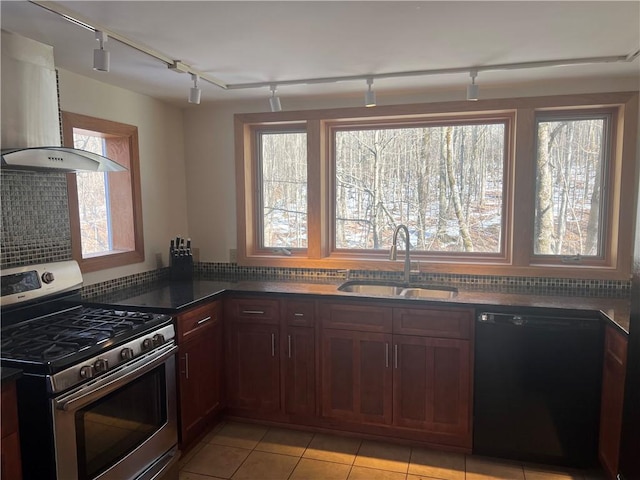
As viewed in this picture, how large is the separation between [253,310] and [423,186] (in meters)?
1.49

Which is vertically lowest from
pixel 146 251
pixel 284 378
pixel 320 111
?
pixel 284 378

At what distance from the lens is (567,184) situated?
2.99 metres

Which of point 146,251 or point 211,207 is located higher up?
point 211,207

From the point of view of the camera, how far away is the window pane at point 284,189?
345cm

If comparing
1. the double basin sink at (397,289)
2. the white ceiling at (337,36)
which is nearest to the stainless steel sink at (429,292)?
the double basin sink at (397,289)

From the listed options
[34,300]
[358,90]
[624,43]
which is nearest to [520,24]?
[624,43]

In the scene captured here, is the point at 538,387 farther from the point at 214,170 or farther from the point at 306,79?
the point at 214,170

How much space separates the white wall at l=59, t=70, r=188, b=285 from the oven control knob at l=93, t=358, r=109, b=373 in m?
0.99

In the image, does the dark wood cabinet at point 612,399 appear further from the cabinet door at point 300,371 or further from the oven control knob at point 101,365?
the oven control knob at point 101,365

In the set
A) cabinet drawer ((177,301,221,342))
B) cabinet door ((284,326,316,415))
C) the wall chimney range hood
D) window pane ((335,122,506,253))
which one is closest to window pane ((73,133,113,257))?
the wall chimney range hood

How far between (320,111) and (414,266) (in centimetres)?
130

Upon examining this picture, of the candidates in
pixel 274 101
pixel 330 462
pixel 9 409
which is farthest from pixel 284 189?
pixel 9 409

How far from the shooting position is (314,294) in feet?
9.23

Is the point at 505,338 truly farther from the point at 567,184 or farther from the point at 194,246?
the point at 194,246
